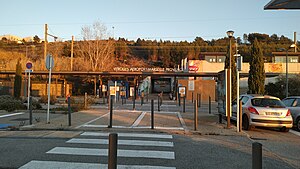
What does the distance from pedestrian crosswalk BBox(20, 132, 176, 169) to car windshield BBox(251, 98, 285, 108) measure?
4.35m

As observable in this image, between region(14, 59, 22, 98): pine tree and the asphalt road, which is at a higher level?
region(14, 59, 22, 98): pine tree

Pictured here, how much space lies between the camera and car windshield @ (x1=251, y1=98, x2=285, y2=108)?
10688 mm

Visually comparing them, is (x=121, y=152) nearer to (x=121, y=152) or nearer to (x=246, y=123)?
(x=121, y=152)

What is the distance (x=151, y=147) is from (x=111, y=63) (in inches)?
1545

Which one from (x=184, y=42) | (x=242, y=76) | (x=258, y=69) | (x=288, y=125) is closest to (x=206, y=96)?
(x=242, y=76)

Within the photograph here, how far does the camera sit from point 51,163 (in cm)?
563

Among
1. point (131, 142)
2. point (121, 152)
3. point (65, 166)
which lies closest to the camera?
point (65, 166)

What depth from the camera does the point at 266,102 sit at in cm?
1087

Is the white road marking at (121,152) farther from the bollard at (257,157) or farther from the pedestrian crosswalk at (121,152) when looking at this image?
the bollard at (257,157)

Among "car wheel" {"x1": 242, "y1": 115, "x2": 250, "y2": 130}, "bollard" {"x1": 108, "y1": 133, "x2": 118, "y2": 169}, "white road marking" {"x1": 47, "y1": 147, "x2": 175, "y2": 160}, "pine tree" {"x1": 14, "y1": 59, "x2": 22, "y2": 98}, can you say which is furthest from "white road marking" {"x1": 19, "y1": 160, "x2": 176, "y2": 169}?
"pine tree" {"x1": 14, "y1": 59, "x2": 22, "y2": 98}

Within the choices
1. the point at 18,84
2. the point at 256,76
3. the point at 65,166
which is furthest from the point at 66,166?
the point at 18,84

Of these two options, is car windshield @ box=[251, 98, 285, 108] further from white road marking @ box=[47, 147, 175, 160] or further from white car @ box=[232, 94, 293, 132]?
white road marking @ box=[47, 147, 175, 160]

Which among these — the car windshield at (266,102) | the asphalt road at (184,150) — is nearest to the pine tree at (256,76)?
the car windshield at (266,102)

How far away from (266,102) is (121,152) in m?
7.08
